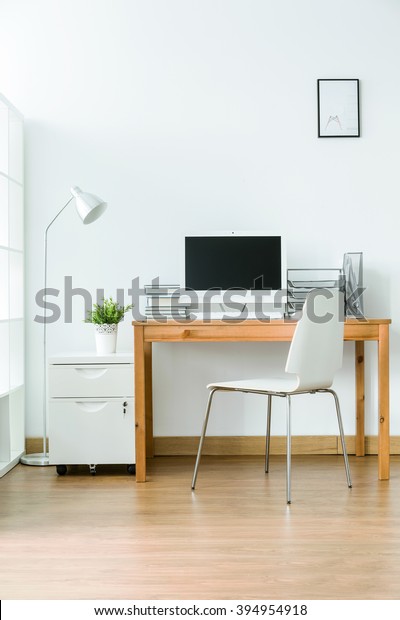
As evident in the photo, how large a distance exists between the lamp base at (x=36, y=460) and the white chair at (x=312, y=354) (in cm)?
90

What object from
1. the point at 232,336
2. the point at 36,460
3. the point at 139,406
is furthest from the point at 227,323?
the point at 36,460

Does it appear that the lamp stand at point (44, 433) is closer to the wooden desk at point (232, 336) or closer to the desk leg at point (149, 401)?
the desk leg at point (149, 401)

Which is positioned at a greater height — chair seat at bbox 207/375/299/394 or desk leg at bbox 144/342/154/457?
chair seat at bbox 207/375/299/394

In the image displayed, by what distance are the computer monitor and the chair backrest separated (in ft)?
1.99

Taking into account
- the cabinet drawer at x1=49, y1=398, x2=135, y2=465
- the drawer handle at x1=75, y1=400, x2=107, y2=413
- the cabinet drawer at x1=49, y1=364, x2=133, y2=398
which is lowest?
the cabinet drawer at x1=49, y1=398, x2=135, y2=465

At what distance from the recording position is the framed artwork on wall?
3961 mm

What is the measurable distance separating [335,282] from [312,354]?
0.93 metres

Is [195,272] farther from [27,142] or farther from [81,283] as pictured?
[27,142]

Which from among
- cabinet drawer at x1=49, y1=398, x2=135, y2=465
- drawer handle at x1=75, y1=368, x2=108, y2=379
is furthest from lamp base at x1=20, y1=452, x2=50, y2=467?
drawer handle at x1=75, y1=368, x2=108, y2=379

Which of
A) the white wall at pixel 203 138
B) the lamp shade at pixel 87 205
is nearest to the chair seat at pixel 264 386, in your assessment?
the white wall at pixel 203 138

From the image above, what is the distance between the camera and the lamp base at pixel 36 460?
3.73 m

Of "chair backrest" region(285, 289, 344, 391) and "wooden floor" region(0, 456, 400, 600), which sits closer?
"wooden floor" region(0, 456, 400, 600)

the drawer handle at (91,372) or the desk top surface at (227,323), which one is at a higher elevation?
the desk top surface at (227,323)

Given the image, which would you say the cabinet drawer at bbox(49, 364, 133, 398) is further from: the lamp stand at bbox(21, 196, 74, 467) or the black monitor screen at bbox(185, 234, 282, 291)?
the black monitor screen at bbox(185, 234, 282, 291)
